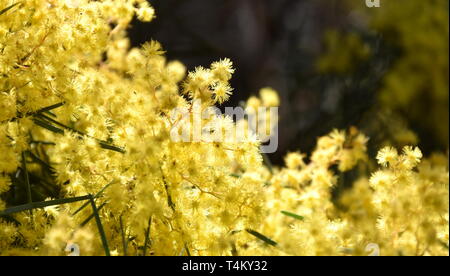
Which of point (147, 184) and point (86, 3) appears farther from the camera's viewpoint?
point (86, 3)

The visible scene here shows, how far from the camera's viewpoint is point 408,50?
2012 mm

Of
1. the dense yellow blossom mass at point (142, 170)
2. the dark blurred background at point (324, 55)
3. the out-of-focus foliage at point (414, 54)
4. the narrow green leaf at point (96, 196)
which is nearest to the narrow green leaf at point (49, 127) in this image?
the dense yellow blossom mass at point (142, 170)

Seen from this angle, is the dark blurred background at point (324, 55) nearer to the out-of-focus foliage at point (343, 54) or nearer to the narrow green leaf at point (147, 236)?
the out-of-focus foliage at point (343, 54)

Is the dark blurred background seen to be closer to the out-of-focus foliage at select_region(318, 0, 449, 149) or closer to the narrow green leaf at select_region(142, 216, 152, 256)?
the out-of-focus foliage at select_region(318, 0, 449, 149)

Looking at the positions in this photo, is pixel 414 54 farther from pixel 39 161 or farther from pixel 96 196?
pixel 96 196

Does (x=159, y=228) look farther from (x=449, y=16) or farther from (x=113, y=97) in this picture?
(x=449, y=16)

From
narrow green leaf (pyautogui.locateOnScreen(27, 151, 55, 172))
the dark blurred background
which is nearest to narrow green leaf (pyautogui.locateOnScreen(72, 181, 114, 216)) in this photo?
narrow green leaf (pyautogui.locateOnScreen(27, 151, 55, 172))

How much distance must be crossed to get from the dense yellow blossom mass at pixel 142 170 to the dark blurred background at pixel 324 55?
0.96 meters

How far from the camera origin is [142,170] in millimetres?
694

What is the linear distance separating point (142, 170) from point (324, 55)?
5.06 feet
